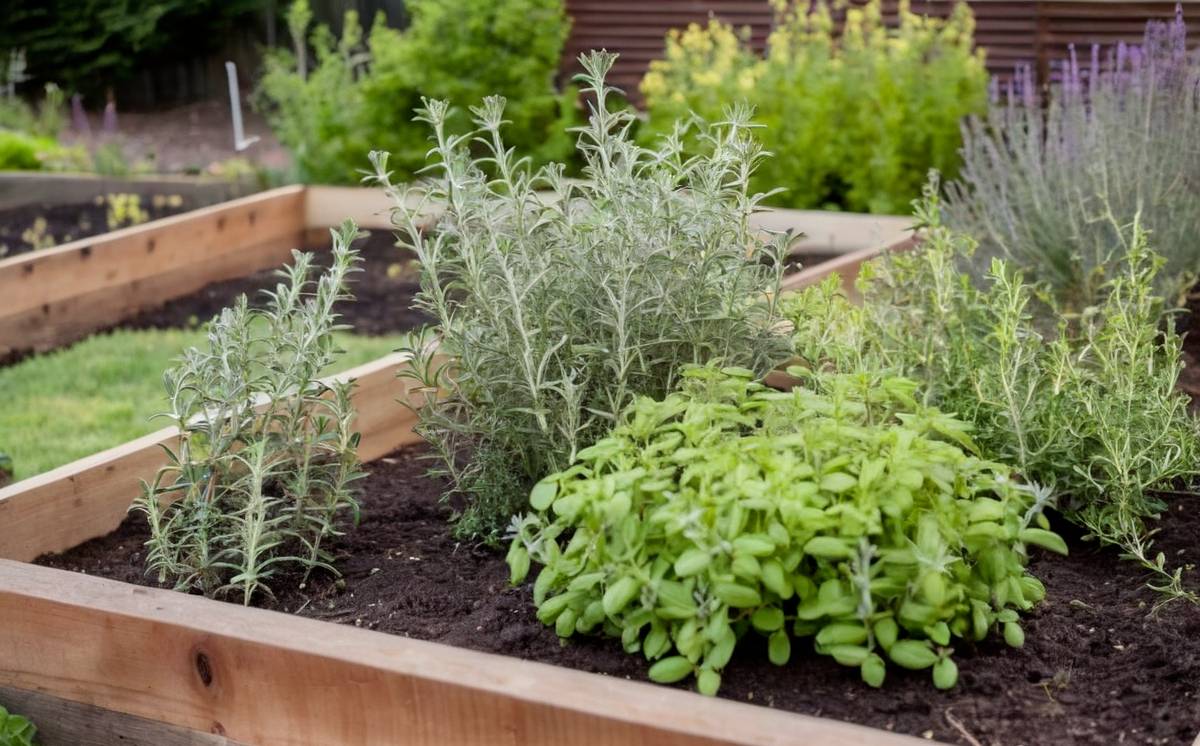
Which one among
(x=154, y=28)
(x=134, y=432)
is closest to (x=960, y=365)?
(x=134, y=432)

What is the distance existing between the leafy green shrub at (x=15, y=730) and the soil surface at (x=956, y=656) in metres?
0.35

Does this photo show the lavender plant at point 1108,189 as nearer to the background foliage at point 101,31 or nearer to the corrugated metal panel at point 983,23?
the corrugated metal panel at point 983,23

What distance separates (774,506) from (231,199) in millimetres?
5953

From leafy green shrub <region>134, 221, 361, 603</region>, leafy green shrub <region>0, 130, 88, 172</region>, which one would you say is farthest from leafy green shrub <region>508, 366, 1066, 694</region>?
leafy green shrub <region>0, 130, 88, 172</region>

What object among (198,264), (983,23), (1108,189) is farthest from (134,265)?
(983,23)

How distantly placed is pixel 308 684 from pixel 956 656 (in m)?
1.00

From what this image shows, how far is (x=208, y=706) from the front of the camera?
79.6 inches

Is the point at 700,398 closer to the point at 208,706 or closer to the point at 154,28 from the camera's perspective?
the point at 208,706

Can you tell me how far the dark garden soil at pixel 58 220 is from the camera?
6.39 m

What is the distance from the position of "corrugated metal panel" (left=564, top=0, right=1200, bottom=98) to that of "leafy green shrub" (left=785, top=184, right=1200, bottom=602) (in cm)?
409

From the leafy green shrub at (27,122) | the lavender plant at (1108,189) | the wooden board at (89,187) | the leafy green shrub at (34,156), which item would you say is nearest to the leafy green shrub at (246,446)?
the lavender plant at (1108,189)

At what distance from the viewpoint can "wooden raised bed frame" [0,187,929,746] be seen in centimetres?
170

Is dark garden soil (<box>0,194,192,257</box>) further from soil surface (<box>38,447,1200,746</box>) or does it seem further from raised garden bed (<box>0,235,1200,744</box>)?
raised garden bed (<box>0,235,1200,744</box>)

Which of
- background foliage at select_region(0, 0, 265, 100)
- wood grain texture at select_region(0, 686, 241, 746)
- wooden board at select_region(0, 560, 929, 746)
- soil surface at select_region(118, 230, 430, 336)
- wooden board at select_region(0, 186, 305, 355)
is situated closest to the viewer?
wooden board at select_region(0, 560, 929, 746)
